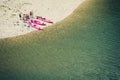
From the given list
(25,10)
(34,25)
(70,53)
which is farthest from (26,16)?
(70,53)

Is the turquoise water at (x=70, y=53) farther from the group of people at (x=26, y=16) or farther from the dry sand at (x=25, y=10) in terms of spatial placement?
the group of people at (x=26, y=16)

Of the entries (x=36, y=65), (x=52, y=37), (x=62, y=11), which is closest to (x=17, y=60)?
(x=36, y=65)

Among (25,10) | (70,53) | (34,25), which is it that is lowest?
(70,53)

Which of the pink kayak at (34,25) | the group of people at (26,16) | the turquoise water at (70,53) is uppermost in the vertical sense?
the group of people at (26,16)

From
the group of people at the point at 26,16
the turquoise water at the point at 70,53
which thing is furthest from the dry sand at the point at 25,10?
the turquoise water at the point at 70,53

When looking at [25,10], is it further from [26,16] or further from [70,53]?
[70,53]

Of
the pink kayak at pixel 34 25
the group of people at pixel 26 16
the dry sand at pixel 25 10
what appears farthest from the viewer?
the group of people at pixel 26 16
